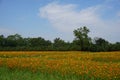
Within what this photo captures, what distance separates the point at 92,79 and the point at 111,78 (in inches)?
27.3

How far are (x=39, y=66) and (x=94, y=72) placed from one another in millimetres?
3788

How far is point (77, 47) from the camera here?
5606 cm

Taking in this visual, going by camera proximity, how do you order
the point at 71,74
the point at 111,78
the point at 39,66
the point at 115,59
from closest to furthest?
the point at 111,78, the point at 71,74, the point at 39,66, the point at 115,59

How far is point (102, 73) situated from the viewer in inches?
397

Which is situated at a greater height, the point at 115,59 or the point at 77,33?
the point at 77,33

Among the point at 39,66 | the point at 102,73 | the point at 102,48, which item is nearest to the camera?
the point at 102,73

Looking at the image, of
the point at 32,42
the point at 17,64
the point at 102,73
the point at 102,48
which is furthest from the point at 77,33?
the point at 102,73

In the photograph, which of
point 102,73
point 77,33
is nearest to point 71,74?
point 102,73

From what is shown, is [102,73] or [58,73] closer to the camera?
[102,73]

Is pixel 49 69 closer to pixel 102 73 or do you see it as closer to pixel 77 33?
pixel 102 73

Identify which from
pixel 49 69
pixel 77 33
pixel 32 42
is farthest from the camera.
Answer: pixel 32 42

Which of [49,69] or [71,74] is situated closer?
[71,74]

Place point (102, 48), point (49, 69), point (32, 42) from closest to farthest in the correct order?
point (49, 69)
point (102, 48)
point (32, 42)

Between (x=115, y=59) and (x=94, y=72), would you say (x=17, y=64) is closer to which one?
(x=94, y=72)
